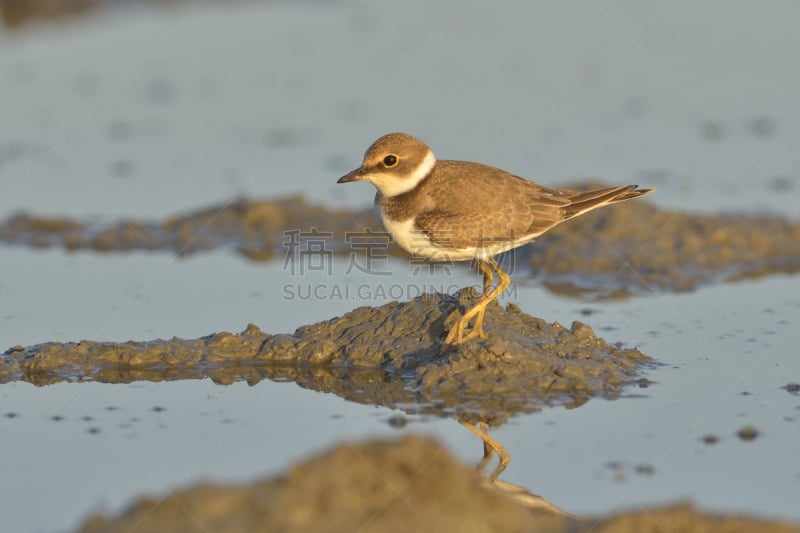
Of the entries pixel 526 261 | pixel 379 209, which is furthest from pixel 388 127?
pixel 379 209

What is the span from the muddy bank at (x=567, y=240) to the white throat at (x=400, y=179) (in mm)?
2681

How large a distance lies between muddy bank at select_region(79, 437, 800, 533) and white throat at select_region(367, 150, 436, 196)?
2.93 m

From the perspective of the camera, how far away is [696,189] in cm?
1362

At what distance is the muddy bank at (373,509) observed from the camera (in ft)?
19.9

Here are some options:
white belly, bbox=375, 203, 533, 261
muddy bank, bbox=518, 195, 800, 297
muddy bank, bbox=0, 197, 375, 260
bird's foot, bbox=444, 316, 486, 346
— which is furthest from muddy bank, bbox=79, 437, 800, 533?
muddy bank, bbox=0, 197, 375, 260

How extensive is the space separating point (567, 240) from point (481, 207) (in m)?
3.40

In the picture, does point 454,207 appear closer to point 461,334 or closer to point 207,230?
point 461,334

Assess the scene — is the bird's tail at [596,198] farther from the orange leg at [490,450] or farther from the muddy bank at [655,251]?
the orange leg at [490,450]

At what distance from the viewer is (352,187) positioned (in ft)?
47.1

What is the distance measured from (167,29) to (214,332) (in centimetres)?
1231

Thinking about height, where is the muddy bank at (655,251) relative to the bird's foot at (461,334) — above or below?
above

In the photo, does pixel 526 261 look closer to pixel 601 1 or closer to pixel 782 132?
pixel 782 132

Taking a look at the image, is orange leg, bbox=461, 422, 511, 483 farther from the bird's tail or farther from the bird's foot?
the bird's tail

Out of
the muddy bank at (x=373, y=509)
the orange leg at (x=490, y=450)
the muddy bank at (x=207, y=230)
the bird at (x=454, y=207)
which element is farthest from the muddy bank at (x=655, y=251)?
the muddy bank at (x=373, y=509)
